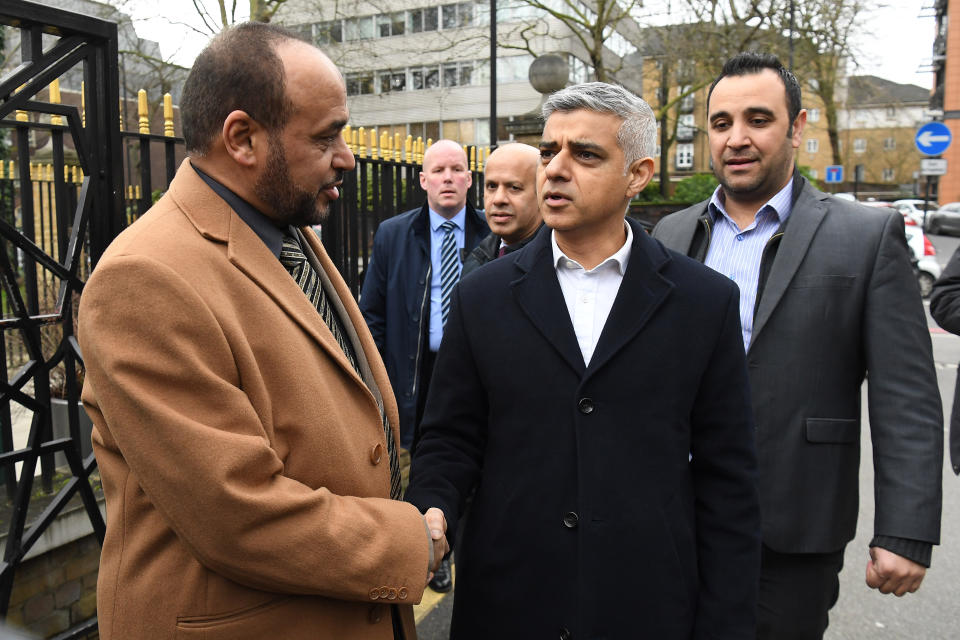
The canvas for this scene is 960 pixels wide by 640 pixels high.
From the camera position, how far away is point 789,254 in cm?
247

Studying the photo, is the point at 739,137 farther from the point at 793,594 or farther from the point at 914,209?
the point at 914,209

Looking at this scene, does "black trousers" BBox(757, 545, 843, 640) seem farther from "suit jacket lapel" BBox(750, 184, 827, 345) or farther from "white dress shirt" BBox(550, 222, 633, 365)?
"white dress shirt" BBox(550, 222, 633, 365)

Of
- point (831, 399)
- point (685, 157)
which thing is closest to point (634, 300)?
point (831, 399)

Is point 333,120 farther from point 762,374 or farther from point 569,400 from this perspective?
point 762,374

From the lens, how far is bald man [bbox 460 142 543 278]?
3920 mm

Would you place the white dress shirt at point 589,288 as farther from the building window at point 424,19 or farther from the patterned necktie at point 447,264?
the building window at point 424,19

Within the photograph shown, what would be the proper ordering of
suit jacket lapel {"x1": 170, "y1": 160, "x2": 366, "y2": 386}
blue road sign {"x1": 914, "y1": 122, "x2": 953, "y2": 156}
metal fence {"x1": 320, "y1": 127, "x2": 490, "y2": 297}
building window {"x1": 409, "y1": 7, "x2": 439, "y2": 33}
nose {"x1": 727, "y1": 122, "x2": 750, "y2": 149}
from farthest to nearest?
building window {"x1": 409, "y1": 7, "x2": 439, "y2": 33}
blue road sign {"x1": 914, "y1": 122, "x2": 953, "y2": 156}
metal fence {"x1": 320, "y1": 127, "x2": 490, "y2": 297}
nose {"x1": 727, "y1": 122, "x2": 750, "y2": 149}
suit jacket lapel {"x1": 170, "y1": 160, "x2": 366, "y2": 386}

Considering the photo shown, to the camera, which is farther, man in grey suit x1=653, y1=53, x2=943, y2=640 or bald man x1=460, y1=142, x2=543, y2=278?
bald man x1=460, y1=142, x2=543, y2=278

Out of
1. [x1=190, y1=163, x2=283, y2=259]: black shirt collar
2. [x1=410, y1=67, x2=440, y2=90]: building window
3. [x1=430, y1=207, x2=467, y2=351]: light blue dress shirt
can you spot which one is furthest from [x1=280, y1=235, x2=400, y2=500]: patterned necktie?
[x1=410, y1=67, x2=440, y2=90]: building window

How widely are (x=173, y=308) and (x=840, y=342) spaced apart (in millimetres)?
1969

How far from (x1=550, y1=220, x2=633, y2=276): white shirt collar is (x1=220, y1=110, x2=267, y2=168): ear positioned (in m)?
0.78

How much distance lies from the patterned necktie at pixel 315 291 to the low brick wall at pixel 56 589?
2231mm

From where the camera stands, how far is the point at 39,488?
3812mm

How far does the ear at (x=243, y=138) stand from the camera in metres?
1.58
